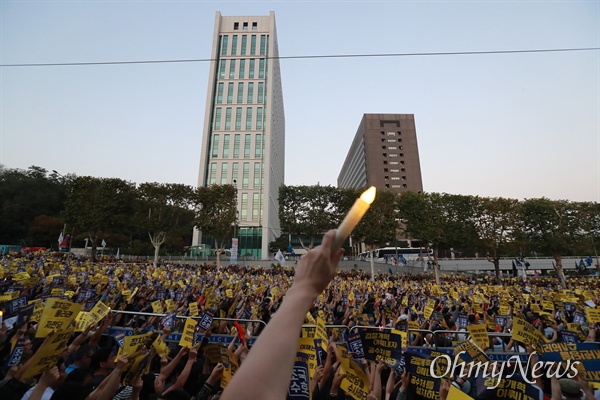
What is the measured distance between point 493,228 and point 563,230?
9447 mm

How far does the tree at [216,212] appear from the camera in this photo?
4138 cm

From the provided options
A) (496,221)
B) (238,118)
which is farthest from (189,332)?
(238,118)

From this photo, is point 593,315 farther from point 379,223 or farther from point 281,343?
point 379,223

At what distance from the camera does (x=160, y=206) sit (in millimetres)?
40469

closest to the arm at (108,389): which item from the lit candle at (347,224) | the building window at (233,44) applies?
the lit candle at (347,224)

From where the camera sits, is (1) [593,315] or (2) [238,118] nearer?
(1) [593,315]

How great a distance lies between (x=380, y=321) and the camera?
10.5 metres

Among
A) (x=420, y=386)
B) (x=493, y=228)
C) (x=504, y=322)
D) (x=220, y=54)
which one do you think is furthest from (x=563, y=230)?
(x=220, y=54)

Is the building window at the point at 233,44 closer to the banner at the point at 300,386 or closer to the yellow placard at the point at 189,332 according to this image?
the yellow placard at the point at 189,332

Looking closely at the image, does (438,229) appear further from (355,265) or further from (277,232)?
(277,232)

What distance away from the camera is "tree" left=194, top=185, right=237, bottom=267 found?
41375 mm

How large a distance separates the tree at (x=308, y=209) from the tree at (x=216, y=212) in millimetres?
7202

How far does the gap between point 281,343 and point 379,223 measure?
41.3 meters

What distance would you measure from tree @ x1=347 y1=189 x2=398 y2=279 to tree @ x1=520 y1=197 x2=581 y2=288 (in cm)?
1692
